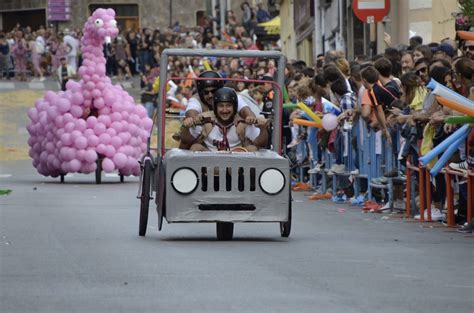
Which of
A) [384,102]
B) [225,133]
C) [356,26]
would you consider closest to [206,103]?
[225,133]

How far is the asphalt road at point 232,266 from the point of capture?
35.9ft

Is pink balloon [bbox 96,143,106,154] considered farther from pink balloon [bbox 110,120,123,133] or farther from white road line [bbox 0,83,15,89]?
white road line [bbox 0,83,15,89]

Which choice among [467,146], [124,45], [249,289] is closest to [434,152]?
[467,146]

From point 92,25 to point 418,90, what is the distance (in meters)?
11.6

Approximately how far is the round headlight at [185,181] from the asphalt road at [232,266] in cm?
49

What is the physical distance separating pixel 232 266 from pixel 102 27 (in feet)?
57.8

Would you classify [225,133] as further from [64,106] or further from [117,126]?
[64,106]

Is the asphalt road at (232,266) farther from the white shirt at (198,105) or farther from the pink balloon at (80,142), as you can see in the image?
the pink balloon at (80,142)

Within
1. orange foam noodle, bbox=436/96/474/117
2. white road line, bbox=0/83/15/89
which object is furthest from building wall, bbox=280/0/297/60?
orange foam noodle, bbox=436/96/474/117

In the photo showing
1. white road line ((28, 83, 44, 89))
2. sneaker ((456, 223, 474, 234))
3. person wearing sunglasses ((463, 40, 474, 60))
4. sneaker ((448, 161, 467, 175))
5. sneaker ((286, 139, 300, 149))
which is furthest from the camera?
white road line ((28, 83, 44, 89))

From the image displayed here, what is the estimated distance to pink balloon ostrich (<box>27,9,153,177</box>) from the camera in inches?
1177

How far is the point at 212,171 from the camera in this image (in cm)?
1599

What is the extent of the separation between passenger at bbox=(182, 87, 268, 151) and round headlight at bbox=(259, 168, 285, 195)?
0.73 m

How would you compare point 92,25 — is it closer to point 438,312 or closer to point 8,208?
point 8,208
